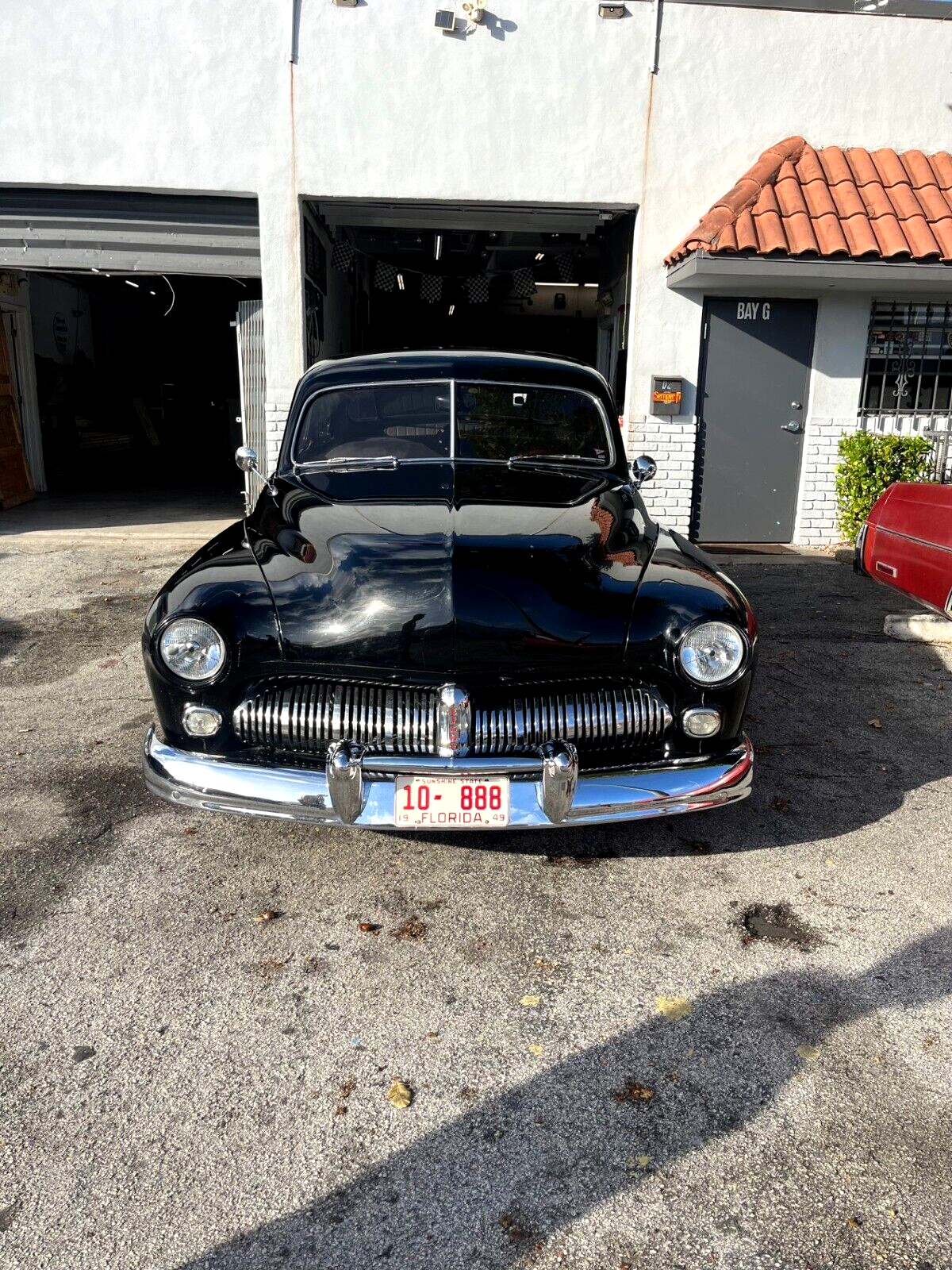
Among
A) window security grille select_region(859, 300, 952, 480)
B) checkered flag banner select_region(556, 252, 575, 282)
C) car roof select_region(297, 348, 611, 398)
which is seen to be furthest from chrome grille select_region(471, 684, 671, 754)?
Result: checkered flag banner select_region(556, 252, 575, 282)

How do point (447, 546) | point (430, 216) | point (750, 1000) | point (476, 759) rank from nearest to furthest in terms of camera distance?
point (750, 1000) < point (476, 759) < point (447, 546) < point (430, 216)

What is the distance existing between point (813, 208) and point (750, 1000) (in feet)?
25.5

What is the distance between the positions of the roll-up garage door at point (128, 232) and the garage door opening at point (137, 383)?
162 inches

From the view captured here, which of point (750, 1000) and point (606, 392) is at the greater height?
point (606, 392)

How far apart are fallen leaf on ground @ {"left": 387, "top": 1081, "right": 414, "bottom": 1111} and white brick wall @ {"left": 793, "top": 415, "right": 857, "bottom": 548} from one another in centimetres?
831

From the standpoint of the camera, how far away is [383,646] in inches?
120

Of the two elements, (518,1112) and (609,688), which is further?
(609,688)

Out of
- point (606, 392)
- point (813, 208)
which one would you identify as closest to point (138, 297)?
point (813, 208)

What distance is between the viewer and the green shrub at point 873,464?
9.15m

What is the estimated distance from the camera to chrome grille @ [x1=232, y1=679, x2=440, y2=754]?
301cm

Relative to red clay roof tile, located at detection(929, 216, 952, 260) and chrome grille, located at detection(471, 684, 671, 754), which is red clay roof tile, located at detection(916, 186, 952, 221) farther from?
chrome grille, located at detection(471, 684, 671, 754)

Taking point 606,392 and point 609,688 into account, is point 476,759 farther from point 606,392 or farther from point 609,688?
point 606,392

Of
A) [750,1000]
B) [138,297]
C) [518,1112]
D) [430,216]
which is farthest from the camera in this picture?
[138,297]

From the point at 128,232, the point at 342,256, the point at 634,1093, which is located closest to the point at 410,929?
the point at 634,1093
